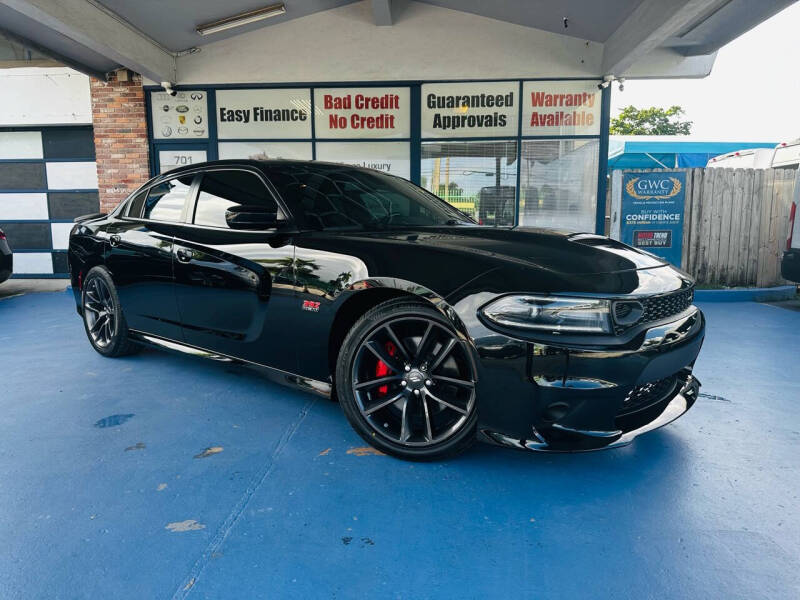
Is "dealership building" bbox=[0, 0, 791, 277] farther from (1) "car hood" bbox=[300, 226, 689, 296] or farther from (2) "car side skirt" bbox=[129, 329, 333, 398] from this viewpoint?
(1) "car hood" bbox=[300, 226, 689, 296]

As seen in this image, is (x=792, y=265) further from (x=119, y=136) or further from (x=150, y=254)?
(x=119, y=136)

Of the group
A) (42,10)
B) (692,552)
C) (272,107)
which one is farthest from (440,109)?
(692,552)

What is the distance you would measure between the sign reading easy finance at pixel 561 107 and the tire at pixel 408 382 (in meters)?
6.77

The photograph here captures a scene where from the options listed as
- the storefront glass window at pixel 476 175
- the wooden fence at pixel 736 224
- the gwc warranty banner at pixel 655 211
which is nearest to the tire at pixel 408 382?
the storefront glass window at pixel 476 175

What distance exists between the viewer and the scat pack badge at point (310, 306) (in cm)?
274

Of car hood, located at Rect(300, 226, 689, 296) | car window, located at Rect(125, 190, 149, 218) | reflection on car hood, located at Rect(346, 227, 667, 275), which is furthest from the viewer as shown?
car window, located at Rect(125, 190, 149, 218)

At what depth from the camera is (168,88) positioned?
8.49m

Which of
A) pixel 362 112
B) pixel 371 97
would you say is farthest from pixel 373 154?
pixel 371 97

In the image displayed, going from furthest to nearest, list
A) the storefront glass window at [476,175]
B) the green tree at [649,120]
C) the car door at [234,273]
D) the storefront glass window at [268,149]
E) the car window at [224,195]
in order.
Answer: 1. the green tree at [649,120]
2. the storefront glass window at [268,149]
3. the storefront glass window at [476,175]
4. the car window at [224,195]
5. the car door at [234,273]

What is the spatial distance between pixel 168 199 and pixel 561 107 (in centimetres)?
650

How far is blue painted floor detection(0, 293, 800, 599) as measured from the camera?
179 cm

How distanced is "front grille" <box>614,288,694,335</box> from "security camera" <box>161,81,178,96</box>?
327 inches

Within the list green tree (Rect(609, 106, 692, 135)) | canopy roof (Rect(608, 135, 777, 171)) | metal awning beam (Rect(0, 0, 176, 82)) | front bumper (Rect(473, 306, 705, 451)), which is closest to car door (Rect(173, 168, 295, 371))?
front bumper (Rect(473, 306, 705, 451))

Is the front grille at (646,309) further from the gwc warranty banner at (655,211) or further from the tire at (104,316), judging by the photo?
the gwc warranty banner at (655,211)
